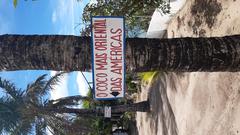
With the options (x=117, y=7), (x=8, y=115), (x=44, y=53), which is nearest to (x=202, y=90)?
(x=117, y=7)

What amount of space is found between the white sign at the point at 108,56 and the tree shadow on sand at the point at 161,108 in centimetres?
1046

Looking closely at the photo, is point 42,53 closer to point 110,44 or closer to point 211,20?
point 110,44

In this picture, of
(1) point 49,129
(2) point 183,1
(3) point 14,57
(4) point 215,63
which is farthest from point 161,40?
(1) point 49,129

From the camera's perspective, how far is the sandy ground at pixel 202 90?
10.6 meters

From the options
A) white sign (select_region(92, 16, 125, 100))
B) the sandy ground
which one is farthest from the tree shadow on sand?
white sign (select_region(92, 16, 125, 100))

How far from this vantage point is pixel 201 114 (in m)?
12.9

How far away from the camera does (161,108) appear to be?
820 inches

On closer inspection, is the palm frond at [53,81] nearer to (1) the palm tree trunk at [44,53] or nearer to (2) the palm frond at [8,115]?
(2) the palm frond at [8,115]

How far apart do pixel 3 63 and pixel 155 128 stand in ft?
53.9

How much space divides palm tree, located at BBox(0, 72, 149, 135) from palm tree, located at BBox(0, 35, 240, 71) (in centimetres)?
1157

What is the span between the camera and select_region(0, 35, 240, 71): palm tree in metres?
6.70

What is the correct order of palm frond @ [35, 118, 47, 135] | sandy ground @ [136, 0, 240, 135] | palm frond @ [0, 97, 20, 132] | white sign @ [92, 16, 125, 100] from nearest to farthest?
white sign @ [92, 16, 125, 100] → sandy ground @ [136, 0, 240, 135] → palm frond @ [0, 97, 20, 132] → palm frond @ [35, 118, 47, 135]

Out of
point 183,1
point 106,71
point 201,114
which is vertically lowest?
point 201,114

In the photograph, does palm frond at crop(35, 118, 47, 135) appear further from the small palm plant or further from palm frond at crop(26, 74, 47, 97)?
palm frond at crop(26, 74, 47, 97)
